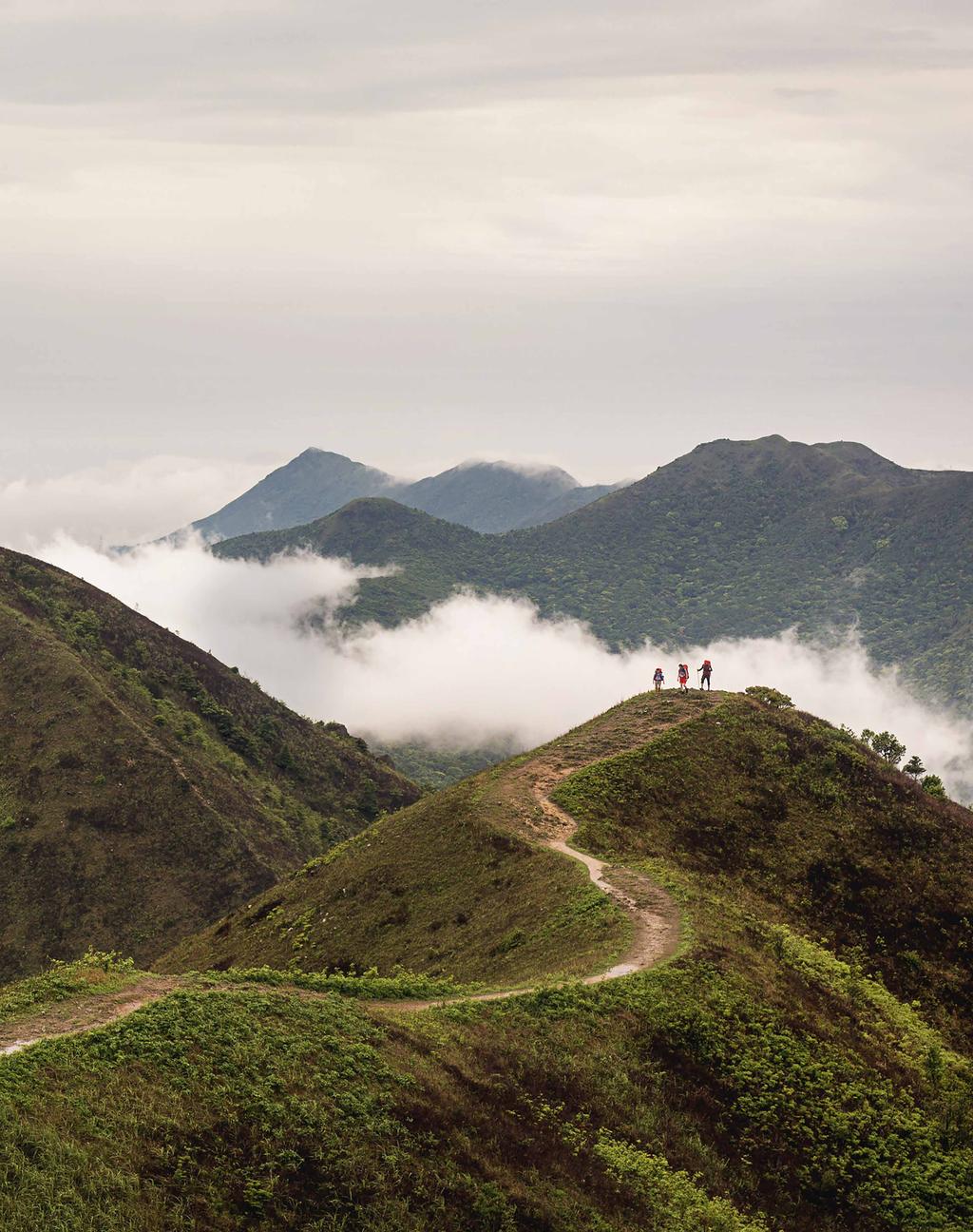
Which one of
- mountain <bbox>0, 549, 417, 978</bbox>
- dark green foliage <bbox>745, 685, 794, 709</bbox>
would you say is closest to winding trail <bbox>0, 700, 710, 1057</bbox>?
dark green foliage <bbox>745, 685, 794, 709</bbox>

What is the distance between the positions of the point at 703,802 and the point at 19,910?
60443 mm

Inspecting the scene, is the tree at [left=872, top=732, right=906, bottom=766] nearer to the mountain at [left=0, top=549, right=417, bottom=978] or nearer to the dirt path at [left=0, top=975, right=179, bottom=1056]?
the dirt path at [left=0, top=975, right=179, bottom=1056]

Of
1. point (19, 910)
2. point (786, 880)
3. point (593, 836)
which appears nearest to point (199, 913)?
point (19, 910)

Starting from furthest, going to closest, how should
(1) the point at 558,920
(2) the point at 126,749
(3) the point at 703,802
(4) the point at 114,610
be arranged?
(4) the point at 114,610 < (2) the point at 126,749 < (3) the point at 703,802 < (1) the point at 558,920

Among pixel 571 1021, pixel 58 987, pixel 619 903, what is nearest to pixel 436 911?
pixel 619 903

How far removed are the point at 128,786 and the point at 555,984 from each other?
2894 inches

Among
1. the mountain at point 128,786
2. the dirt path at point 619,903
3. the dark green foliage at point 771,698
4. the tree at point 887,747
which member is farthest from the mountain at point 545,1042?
the mountain at point 128,786

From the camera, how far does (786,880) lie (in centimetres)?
4659

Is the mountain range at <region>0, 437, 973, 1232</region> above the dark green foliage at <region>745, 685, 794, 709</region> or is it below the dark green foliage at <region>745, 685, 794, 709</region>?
below

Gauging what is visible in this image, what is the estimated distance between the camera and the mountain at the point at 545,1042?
20.1 metres

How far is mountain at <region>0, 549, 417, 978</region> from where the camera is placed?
85.2 meters

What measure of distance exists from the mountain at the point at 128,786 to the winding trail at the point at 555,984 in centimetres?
4564

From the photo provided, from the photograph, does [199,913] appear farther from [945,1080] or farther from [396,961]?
[945,1080]

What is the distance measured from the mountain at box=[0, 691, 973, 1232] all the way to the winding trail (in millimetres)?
143
